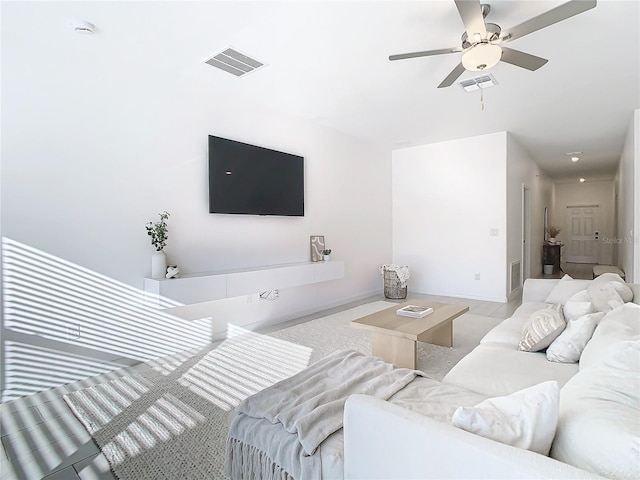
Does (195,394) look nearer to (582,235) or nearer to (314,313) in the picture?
(314,313)

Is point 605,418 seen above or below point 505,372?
above

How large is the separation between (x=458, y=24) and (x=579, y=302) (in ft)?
6.65

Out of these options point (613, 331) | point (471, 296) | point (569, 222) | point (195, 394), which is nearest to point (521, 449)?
point (613, 331)

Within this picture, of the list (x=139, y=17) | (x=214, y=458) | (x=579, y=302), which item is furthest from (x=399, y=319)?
(x=139, y=17)

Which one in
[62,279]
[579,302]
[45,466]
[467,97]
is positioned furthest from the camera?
[467,97]

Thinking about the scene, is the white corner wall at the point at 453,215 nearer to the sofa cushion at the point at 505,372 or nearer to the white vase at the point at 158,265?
the sofa cushion at the point at 505,372

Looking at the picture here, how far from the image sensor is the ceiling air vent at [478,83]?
3309mm

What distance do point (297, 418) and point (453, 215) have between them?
5.15 meters

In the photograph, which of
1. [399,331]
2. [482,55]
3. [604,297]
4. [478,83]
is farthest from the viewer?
[478,83]

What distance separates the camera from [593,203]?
1020cm

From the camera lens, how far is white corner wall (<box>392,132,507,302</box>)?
5297 millimetres

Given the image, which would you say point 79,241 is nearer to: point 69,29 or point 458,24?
point 69,29

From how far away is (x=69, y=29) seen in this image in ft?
7.92

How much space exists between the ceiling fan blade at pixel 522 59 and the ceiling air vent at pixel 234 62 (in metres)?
1.93
